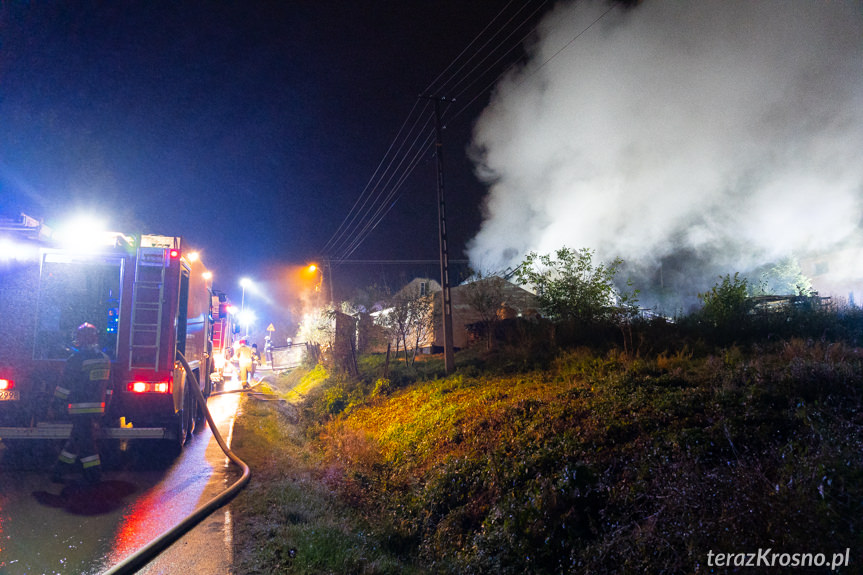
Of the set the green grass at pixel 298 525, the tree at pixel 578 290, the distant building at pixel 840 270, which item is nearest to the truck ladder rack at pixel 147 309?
the green grass at pixel 298 525

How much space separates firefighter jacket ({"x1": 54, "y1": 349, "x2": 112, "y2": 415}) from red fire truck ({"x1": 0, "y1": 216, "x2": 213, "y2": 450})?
330mm

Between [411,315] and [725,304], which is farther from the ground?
[411,315]

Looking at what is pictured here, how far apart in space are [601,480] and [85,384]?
7.42m

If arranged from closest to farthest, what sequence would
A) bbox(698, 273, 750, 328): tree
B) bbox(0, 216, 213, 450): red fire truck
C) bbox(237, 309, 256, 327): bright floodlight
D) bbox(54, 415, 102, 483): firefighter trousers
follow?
bbox(54, 415, 102, 483): firefighter trousers, bbox(0, 216, 213, 450): red fire truck, bbox(698, 273, 750, 328): tree, bbox(237, 309, 256, 327): bright floodlight

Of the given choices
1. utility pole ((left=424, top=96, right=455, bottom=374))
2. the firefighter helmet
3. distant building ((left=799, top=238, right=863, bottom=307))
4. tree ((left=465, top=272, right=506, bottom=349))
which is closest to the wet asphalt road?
the firefighter helmet

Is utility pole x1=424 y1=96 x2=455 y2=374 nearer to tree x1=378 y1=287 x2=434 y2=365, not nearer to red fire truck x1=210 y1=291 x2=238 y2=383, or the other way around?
tree x1=378 y1=287 x2=434 y2=365

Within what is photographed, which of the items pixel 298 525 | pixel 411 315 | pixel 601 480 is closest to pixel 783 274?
pixel 411 315

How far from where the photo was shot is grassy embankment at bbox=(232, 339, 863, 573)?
3727 mm

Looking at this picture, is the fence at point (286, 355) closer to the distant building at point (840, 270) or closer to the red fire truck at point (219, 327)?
the red fire truck at point (219, 327)

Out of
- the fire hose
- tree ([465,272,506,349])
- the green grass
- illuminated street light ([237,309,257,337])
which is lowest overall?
the green grass

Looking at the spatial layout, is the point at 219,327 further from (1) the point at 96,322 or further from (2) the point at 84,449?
(2) the point at 84,449

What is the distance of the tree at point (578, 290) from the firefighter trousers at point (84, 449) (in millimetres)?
10341

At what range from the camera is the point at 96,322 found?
9305 millimetres

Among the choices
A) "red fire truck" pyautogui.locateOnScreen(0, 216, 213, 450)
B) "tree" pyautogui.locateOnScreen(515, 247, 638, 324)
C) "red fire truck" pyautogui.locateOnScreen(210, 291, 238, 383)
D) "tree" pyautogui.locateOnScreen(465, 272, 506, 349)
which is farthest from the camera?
"red fire truck" pyautogui.locateOnScreen(210, 291, 238, 383)
